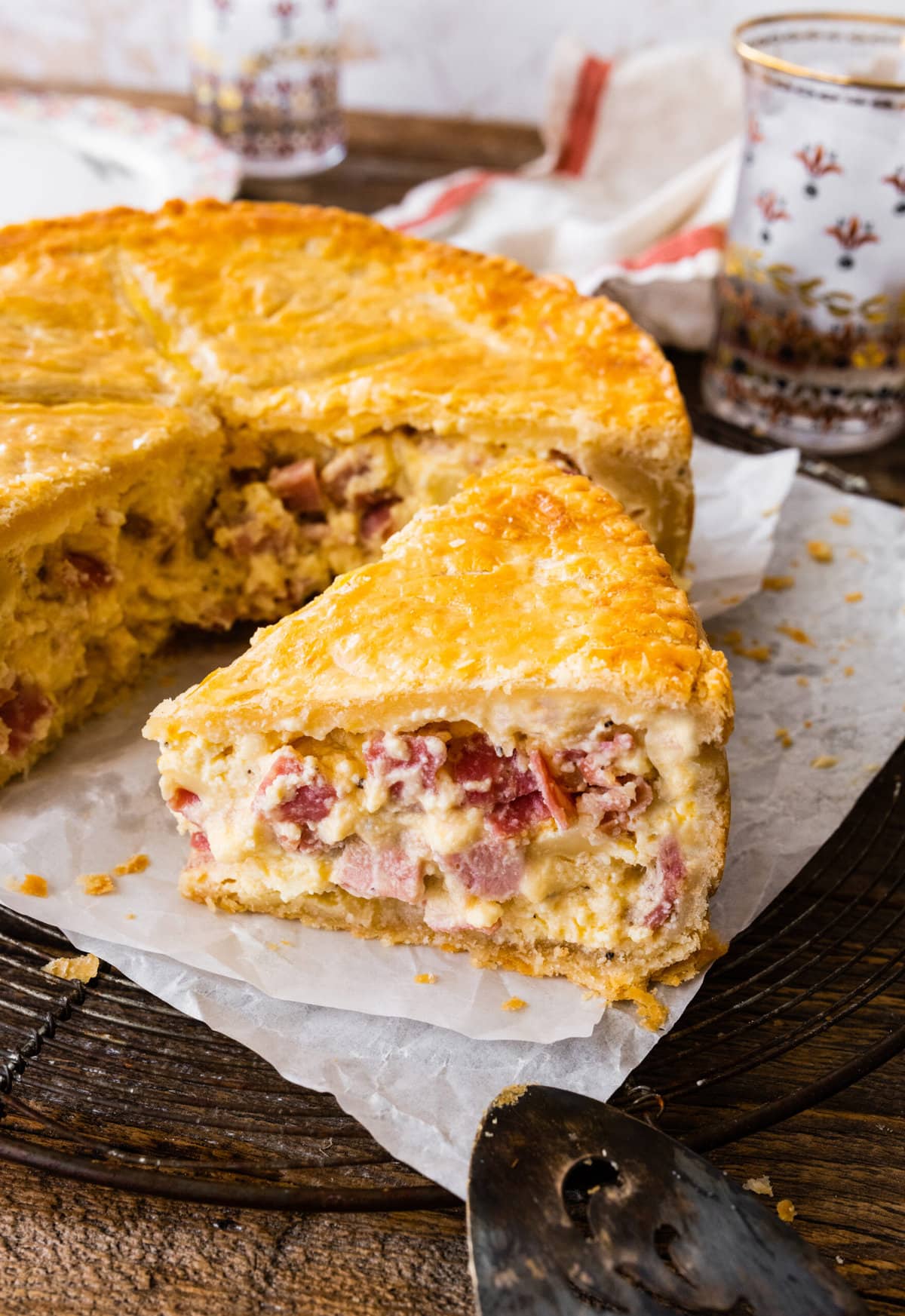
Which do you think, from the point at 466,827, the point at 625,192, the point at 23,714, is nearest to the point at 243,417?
the point at 23,714

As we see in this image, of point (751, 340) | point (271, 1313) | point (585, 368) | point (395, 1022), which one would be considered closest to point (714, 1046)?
point (395, 1022)

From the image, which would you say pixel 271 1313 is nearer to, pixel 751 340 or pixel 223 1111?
pixel 223 1111

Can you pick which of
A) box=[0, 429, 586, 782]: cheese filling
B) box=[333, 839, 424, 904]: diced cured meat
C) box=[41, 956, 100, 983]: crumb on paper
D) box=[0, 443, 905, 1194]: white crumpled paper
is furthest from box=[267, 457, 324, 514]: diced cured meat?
box=[41, 956, 100, 983]: crumb on paper

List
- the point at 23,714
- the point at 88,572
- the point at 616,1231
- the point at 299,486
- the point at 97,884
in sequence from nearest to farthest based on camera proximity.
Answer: the point at 616,1231
the point at 97,884
the point at 23,714
the point at 88,572
the point at 299,486

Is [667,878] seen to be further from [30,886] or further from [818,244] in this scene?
[818,244]

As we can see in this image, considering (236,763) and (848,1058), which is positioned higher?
(236,763)

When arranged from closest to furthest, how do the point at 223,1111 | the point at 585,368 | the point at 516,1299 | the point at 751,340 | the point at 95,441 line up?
1. the point at 516,1299
2. the point at 223,1111
3. the point at 95,441
4. the point at 585,368
5. the point at 751,340
